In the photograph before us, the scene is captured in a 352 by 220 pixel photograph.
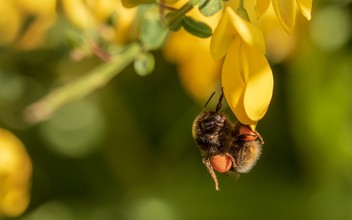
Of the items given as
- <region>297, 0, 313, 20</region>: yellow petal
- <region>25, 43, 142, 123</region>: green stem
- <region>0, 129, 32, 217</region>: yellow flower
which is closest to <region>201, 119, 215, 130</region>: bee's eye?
<region>25, 43, 142, 123</region>: green stem

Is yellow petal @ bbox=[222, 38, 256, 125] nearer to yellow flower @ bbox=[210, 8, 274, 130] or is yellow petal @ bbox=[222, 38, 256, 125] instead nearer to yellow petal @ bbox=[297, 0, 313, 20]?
yellow flower @ bbox=[210, 8, 274, 130]

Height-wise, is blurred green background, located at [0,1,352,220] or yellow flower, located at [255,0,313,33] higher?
yellow flower, located at [255,0,313,33]

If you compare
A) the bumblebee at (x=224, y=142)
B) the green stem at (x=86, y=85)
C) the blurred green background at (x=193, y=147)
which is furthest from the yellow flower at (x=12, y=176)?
the bumblebee at (x=224, y=142)

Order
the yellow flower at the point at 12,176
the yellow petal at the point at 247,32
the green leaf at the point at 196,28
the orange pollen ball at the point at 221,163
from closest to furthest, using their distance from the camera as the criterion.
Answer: the yellow petal at the point at 247,32 < the green leaf at the point at 196,28 < the orange pollen ball at the point at 221,163 < the yellow flower at the point at 12,176

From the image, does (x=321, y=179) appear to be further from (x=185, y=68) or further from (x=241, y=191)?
(x=185, y=68)

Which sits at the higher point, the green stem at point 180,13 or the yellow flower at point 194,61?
the green stem at point 180,13

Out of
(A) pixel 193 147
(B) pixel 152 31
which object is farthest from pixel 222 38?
(A) pixel 193 147

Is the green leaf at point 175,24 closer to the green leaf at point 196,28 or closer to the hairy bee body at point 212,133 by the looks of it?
the green leaf at point 196,28
